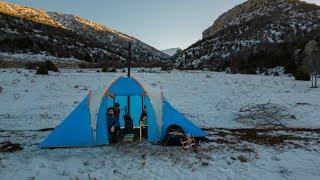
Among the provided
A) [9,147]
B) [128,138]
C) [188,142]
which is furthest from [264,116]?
[9,147]

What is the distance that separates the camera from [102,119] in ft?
41.2

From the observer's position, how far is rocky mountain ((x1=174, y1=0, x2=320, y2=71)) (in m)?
72.5

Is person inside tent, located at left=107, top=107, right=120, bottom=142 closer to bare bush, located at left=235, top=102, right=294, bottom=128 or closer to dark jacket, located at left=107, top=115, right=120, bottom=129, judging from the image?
dark jacket, located at left=107, top=115, right=120, bottom=129

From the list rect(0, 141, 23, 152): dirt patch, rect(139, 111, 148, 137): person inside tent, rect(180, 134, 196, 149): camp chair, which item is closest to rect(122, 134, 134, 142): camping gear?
rect(139, 111, 148, 137): person inside tent

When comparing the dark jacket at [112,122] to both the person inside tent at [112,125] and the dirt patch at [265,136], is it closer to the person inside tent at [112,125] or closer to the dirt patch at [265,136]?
the person inside tent at [112,125]

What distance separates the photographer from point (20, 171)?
9.52 m

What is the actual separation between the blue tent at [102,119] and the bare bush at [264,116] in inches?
188

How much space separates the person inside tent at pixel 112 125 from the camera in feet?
41.6

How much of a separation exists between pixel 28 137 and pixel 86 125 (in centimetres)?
243

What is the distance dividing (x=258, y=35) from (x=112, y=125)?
267ft

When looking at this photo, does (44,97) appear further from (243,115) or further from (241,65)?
(241,65)

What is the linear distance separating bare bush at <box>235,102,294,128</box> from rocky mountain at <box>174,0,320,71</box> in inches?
1644

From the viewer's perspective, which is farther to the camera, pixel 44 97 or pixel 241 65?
pixel 241 65

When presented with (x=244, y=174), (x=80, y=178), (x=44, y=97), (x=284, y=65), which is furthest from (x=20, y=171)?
(x=284, y=65)
